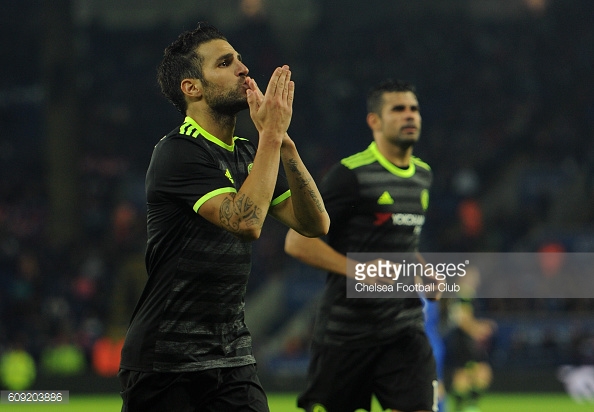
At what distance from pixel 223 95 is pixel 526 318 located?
39.1 feet

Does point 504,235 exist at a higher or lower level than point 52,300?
higher

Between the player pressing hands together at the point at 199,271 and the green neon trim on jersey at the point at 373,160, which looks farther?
the green neon trim on jersey at the point at 373,160

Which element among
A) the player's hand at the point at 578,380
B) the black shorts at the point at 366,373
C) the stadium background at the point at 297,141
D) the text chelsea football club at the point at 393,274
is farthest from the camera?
the stadium background at the point at 297,141

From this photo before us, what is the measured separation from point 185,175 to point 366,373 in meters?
2.39

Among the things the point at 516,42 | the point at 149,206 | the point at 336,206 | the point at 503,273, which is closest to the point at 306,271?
the point at 503,273

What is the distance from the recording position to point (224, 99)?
3977mm

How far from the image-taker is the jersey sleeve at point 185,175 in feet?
12.3

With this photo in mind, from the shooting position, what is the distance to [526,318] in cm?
1509

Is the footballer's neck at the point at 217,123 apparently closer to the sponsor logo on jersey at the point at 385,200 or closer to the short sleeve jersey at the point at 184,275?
the short sleeve jersey at the point at 184,275

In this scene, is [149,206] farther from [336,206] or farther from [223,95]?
[336,206]

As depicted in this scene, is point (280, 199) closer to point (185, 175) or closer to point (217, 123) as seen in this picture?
point (217, 123)

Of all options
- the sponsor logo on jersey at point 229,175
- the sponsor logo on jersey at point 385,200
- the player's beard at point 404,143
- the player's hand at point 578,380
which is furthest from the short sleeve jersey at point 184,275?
the player's hand at point 578,380

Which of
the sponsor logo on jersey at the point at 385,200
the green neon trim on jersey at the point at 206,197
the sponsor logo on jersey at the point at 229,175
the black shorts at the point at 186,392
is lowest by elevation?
the black shorts at the point at 186,392

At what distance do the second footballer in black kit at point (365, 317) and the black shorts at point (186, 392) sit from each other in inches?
73.5
